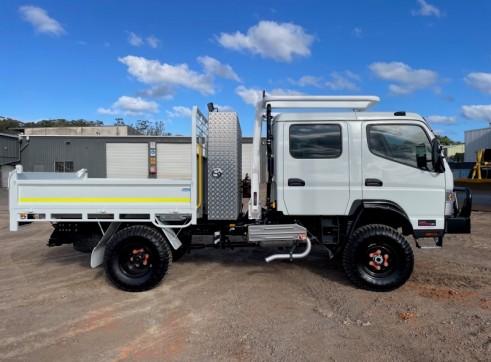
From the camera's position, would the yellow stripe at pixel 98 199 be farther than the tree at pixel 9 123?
No

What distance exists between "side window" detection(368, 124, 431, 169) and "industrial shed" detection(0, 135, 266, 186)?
36.2 metres

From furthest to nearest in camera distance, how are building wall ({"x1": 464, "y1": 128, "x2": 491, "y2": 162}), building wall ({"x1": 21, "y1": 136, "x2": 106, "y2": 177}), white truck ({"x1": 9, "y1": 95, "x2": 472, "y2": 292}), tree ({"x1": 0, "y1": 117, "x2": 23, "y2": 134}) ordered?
tree ({"x1": 0, "y1": 117, "x2": 23, "y2": 134}), building wall ({"x1": 464, "y1": 128, "x2": 491, "y2": 162}), building wall ({"x1": 21, "y1": 136, "x2": 106, "y2": 177}), white truck ({"x1": 9, "y1": 95, "x2": 472, "y2": 292})

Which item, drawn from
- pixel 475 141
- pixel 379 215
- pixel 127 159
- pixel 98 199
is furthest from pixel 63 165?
pixel 475 141

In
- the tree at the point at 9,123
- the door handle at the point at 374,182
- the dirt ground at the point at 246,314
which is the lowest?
A: the dirt ground at the point at 246,314

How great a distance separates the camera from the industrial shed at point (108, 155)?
4247cm

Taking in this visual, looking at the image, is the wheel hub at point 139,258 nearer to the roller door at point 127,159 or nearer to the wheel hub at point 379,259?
the wheel hub at point 379,259

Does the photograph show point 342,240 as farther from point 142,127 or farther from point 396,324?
point 142,127

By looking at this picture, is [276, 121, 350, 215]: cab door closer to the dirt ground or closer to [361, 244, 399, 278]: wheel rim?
[361, 244, 399, 278]: wheel rim

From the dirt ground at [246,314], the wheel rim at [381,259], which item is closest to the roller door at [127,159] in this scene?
the dirt ground at [246,314]

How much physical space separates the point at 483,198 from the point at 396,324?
1397cm

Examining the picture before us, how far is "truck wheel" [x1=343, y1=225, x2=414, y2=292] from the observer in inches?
237

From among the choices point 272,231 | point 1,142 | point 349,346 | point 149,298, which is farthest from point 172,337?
point 1,142

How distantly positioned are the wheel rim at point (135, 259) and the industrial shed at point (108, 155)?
1402 inches

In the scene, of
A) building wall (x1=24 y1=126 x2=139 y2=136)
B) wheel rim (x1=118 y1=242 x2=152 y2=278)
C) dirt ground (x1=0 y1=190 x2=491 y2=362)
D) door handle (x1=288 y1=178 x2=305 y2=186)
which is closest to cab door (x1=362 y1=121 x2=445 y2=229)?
door handle (x1=288 y1=178 x2=305 y2=186)
